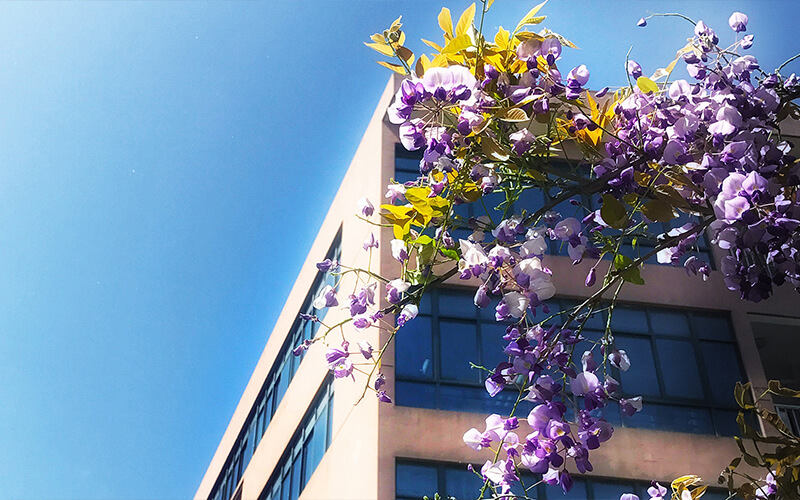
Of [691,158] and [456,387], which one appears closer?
[691,158]

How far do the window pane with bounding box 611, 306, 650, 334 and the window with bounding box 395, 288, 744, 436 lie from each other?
1 centimetres

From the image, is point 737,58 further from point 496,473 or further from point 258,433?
point 258,433

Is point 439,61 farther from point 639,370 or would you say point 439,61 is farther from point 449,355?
point 639,370

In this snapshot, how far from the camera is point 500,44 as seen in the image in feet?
8.79

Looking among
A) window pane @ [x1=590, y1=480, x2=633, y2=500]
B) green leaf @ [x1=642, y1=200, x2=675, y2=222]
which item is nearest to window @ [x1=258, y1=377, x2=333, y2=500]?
window pane @ [x1=590, y1=480, x2=633, y2=500]

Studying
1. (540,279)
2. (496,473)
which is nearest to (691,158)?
(540,279)

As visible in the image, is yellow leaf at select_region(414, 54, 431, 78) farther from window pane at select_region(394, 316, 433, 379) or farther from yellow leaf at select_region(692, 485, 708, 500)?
window pane at select_region(394, 316, 433, 379)

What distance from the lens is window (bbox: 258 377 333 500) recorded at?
12.7 meters

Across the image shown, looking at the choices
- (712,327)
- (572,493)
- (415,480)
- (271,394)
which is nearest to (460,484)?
(415,480)

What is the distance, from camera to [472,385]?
34.9 feet

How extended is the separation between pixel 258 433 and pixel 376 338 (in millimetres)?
10146

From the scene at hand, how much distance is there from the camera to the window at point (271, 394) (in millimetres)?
15172

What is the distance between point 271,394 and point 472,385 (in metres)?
9.07

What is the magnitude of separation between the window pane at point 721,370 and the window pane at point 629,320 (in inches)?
35.8
